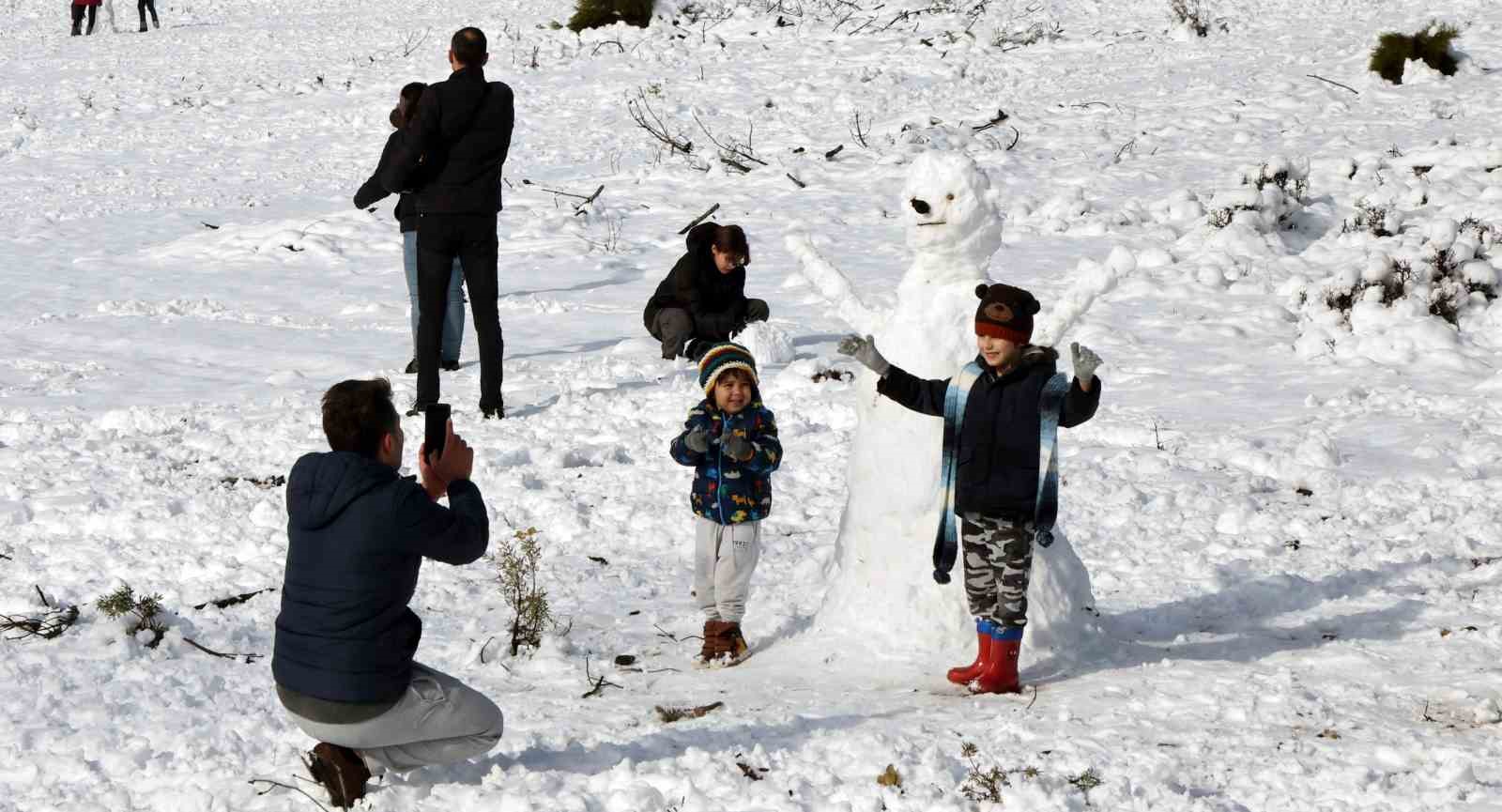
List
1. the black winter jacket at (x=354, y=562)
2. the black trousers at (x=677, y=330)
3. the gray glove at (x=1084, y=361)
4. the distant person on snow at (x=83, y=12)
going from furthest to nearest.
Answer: the distant person on snow at (x=83, y=12), the black trousers at (x=677, y=330), the gray glove at (x=1084, y=361), the black winter jacket at (x=354, y=562)

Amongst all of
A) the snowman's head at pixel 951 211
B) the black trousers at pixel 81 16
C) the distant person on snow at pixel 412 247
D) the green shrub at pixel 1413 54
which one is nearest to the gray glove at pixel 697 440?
the snowman's head at pixel 951 211

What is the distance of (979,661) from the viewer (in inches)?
183

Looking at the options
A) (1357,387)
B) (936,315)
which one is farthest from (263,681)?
(1357,387)

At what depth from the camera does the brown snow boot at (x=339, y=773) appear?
365cm

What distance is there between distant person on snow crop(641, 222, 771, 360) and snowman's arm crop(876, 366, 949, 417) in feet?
13.2

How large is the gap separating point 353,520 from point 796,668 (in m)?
1.97

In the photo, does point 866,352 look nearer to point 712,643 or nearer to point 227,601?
point 712,643

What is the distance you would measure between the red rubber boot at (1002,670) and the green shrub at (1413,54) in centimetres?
1343

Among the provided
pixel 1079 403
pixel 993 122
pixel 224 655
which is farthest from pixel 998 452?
pixel 993 122

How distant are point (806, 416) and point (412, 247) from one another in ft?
8.41

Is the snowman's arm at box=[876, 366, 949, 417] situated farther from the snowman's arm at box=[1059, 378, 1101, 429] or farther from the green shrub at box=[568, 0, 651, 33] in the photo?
the green shrub at box=[568, 0, 651, 33]

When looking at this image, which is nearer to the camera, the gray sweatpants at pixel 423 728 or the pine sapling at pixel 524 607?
the gray sweatpants at pixel 423 728

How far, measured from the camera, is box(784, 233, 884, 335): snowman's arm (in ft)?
16.5

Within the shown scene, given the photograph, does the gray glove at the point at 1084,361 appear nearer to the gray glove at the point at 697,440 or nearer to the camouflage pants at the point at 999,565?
the camouflage pants at the point at 999,565
